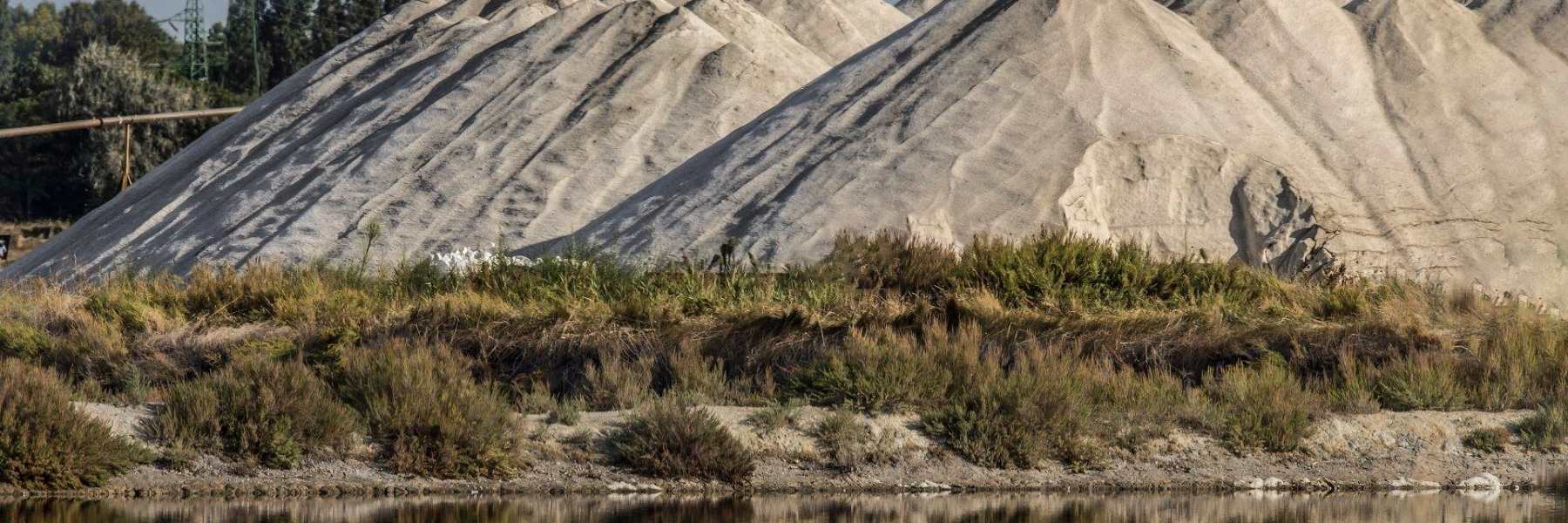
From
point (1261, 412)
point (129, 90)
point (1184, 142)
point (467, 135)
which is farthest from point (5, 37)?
point (1261, 412)

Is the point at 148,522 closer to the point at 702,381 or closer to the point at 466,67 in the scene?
the point at 702,381

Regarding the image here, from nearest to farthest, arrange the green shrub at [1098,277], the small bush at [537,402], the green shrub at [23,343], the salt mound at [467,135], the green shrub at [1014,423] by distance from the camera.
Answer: the green shrub at [1014,423] < the small bush at [537,402] < the green shrub at [1098,277] < the green shrub at [23,343] < the salt mound at [467,135]

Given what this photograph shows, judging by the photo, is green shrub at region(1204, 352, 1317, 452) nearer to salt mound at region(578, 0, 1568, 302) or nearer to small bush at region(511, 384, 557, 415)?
small bush at region(511, 384, 557, 415)

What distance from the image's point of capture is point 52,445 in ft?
40.8

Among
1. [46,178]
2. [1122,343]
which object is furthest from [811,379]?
[46,178]

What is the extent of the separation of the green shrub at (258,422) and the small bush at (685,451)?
186cm

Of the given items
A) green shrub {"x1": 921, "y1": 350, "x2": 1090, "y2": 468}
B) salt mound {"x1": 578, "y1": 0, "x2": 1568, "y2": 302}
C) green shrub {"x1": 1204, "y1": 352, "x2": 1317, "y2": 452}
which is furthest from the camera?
salt mound {"x1": 578, "y1": 0, "x2": 1568, "y2": 302}

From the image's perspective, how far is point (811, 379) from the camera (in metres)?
14.9

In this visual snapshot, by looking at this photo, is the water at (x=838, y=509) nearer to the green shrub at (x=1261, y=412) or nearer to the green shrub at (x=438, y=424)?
the green shrub at (x=438, y=424)

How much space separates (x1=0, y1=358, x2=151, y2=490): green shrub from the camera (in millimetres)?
12312

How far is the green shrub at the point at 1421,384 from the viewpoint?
48.8 feet

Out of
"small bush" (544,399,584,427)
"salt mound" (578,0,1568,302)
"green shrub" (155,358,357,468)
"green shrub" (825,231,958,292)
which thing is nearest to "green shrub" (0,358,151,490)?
"green shrub" (155,358,357,468)

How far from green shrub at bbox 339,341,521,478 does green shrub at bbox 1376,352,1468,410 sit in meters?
6.29

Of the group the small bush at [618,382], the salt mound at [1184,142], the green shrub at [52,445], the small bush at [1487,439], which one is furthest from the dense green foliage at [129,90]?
the small bush at [1487,439]
